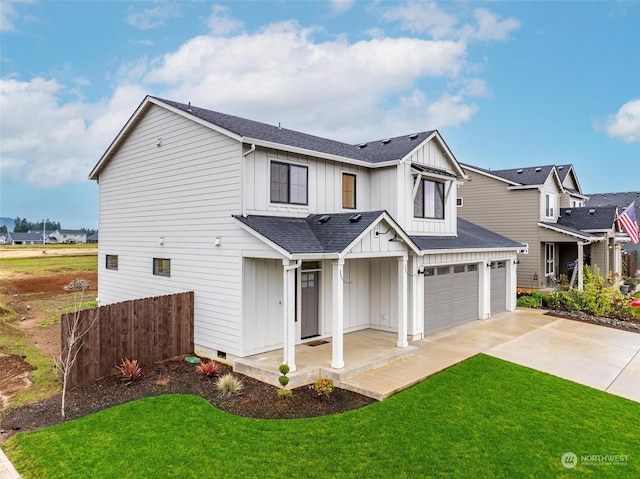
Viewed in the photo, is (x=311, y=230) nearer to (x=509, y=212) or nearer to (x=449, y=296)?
(x=449, y=296)

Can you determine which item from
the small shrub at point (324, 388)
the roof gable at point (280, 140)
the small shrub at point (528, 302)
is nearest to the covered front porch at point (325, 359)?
the small shrub at point (324, 388)

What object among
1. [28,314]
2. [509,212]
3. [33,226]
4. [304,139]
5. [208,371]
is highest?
[33,226]

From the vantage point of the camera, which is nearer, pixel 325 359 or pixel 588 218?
pixel 325 359

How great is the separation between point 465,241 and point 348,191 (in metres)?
5.50

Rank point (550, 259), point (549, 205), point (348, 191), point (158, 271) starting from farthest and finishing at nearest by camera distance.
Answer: point (550, 259) < point (549, 205) < point (348, 191) < point (158, 271)

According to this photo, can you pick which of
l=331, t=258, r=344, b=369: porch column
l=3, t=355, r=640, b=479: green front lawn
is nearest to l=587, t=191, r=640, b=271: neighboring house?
l=3, t=355, r=640, b=479: green front lawn

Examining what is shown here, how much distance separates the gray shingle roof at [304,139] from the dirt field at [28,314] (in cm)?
792

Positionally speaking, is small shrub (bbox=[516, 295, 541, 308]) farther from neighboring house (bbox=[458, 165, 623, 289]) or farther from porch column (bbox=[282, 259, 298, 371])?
porch column (bbox=[282, 259, 298, 371])

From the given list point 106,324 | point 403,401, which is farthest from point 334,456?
point 106,324

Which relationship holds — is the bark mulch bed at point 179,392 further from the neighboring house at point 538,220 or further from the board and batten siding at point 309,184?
the neighboring house at point 538,220

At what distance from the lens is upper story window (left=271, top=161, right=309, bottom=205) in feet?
34.7

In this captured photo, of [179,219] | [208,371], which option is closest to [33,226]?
[179,219]

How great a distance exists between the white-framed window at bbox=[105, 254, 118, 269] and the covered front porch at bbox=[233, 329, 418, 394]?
7873 millimetres

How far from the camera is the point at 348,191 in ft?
41.9
